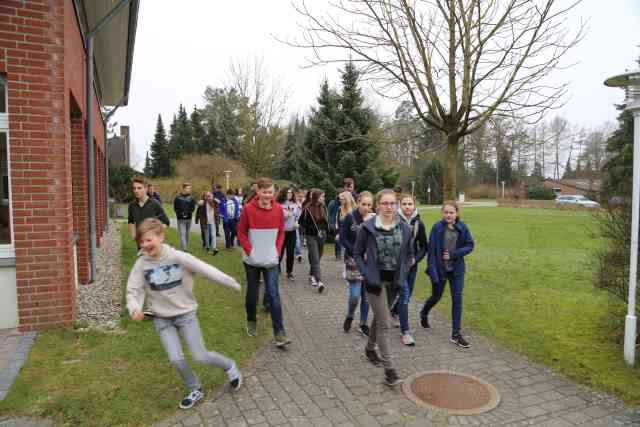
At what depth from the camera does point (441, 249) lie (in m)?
5.47

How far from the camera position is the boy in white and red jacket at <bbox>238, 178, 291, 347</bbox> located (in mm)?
5152

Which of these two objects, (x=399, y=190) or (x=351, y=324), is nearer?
(x=351, y=324)

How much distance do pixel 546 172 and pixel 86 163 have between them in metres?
79.5

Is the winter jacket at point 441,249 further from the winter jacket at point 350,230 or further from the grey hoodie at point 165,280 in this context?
the grey hoodie at point 165,280

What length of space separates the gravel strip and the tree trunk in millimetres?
5862

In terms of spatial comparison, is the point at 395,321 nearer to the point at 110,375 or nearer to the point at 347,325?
the point at 347,325

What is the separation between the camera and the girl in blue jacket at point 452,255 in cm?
543

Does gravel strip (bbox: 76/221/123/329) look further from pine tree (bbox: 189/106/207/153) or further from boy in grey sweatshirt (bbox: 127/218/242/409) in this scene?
pine tree (bbox: 189/106/207/153)

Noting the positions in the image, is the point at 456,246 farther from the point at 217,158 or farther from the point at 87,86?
the point at 217,158

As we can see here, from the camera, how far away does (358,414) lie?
373cm

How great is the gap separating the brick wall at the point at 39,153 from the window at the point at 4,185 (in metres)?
0.15

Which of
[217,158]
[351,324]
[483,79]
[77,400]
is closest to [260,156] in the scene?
[217,158]

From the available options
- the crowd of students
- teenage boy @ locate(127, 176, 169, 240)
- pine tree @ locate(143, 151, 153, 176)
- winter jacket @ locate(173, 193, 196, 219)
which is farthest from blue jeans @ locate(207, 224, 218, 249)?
pine tree @ locate(143, 151, 153, 176)

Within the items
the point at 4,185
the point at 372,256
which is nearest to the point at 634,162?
the point at 372,256
